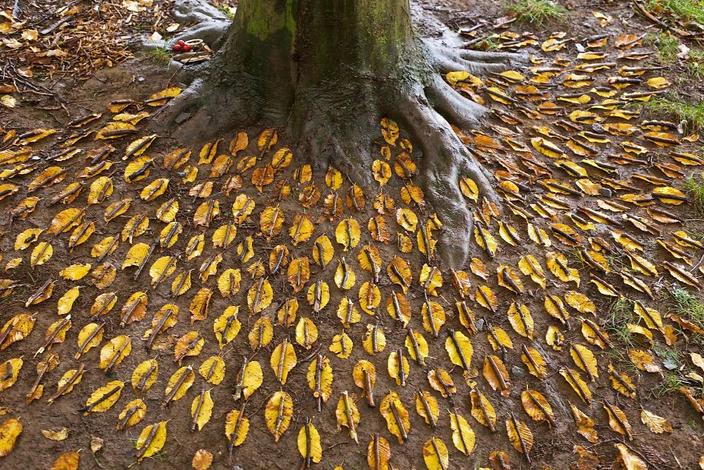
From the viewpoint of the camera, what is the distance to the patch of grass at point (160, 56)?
12.0 ft

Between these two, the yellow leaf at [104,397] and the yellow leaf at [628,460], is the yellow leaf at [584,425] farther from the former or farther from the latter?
the yellow leaf at [104,397]

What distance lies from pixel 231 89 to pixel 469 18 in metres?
2.52

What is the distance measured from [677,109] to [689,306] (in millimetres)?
1704

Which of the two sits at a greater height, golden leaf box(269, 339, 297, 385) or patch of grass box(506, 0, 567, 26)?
patch of grass box(506, 0, 567, 26)

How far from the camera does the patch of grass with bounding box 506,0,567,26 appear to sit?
455cm

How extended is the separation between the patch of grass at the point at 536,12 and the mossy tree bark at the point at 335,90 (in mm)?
1910

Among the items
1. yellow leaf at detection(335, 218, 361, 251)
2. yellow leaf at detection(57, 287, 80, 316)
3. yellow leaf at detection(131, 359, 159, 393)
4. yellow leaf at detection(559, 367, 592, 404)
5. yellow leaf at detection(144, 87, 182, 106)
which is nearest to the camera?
yellow leaf at detection(131, 359, 159, 393)

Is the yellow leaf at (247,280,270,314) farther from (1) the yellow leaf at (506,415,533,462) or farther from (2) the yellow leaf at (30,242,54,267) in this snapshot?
(1) the yellow leaf at (506,415,533,462)

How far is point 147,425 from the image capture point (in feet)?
7.06

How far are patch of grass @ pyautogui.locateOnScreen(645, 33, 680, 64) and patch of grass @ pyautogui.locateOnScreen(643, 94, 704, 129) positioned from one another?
552 millimetres

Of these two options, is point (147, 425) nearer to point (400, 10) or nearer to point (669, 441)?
point (669, 441)

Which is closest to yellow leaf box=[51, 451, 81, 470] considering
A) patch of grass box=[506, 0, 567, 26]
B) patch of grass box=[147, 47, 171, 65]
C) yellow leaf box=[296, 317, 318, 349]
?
yellow leaf box=[296, 317, 318, 349]

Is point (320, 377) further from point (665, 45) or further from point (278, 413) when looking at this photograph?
point (665, 45)

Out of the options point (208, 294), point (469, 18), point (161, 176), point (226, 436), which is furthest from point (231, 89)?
point (469, 18)
